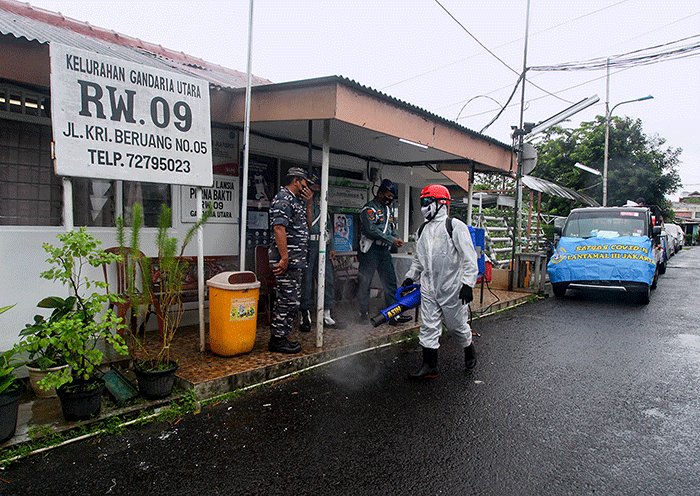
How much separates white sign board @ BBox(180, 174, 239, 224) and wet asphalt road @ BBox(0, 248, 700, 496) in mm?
2831

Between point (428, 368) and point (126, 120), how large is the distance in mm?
3742

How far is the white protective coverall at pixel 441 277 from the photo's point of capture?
14.7 ft

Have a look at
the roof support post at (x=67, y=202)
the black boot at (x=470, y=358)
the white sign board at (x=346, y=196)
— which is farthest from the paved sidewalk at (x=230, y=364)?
the white sign board at (x=346, y=196)

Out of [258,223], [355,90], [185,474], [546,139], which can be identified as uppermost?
[546,139]

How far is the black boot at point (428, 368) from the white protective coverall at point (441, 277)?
8cm

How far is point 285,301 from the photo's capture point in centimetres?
476

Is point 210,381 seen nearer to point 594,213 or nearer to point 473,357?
point 473,357

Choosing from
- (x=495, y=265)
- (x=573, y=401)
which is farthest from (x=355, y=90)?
(x=495, y=265)

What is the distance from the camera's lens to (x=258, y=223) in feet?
22.5

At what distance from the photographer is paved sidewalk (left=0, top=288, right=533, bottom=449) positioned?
11.2 ft

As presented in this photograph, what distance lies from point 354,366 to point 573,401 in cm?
218

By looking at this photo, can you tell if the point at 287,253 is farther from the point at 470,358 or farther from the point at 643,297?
the point at 643,297

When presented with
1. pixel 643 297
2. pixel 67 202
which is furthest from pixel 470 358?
pixel 643 297

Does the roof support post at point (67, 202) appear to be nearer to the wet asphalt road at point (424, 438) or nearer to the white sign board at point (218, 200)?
the wet asphalt road at point (424, 438)
